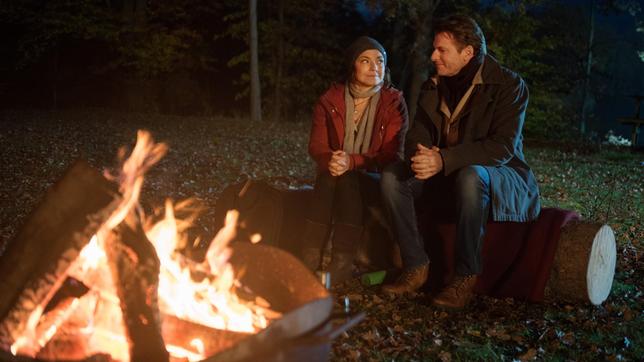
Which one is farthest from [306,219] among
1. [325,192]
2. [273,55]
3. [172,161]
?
[273,55]

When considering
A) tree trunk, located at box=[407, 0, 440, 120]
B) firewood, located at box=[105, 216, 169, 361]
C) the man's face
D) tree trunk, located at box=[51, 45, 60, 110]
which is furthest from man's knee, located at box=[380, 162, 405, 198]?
tree trunk, located at box=[51, 45, 60, 110]

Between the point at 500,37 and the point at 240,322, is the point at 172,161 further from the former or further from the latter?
the point at 500,37

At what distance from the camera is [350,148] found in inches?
184

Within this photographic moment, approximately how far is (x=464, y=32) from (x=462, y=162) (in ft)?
2.92

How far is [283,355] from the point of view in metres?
2.13

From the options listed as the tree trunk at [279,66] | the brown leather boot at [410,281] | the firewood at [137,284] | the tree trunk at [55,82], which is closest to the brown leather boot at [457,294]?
the brown leather boot at [410,281]

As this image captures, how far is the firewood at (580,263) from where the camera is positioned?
388cm

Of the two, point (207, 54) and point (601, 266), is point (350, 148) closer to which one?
point (601, 266)

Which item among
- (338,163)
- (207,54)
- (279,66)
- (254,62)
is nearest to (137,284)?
(338,163)

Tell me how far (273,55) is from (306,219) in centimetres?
1949

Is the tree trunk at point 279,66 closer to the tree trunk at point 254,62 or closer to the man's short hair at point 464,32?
the tree trunk at point 254,62

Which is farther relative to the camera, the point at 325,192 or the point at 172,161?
the point at 172,161

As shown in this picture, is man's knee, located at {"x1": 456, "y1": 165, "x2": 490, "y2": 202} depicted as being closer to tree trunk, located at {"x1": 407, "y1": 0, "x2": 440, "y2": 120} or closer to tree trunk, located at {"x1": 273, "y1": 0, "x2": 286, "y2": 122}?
tree trunk, located at {"x1": 407, "y1": 0, "x2": 440, "y2": 120}

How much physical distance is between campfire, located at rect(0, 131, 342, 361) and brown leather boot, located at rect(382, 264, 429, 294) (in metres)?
1.49
